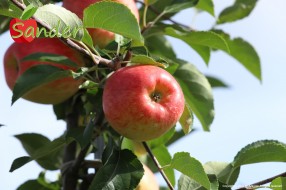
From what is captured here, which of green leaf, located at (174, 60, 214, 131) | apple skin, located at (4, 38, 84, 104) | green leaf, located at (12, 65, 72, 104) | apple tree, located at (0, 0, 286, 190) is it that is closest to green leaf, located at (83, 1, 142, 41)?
apple tree, located at (0, 0, 286, 190)

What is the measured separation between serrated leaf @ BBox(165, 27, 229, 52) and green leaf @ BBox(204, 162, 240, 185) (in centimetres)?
32

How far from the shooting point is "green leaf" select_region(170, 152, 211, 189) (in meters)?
1.44

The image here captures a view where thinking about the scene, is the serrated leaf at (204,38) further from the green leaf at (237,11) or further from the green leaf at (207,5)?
the green leaf at (237,11)

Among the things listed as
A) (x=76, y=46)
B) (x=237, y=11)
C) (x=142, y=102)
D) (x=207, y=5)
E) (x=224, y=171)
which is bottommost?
(x=224, y=171)

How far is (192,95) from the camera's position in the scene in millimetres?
1978

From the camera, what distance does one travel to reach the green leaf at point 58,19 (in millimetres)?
1309

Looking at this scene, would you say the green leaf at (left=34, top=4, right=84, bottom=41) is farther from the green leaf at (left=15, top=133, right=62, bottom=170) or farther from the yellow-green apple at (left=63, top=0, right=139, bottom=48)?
the green leaf at (left=15, top=133, right=62, bottom=170)

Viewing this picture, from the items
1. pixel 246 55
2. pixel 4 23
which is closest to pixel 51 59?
pixel 4 23

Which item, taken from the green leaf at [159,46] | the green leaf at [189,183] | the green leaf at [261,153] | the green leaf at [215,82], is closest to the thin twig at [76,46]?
the green leaf at [189,183]

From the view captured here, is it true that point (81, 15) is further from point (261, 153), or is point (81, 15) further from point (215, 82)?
point (215, 82)

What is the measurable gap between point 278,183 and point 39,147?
2.94 ft

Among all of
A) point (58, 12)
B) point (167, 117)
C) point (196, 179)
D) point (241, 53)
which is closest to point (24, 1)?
point (58, 12)

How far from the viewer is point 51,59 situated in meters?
1.67

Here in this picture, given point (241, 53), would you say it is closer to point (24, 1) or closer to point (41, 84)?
point (41, 84)
